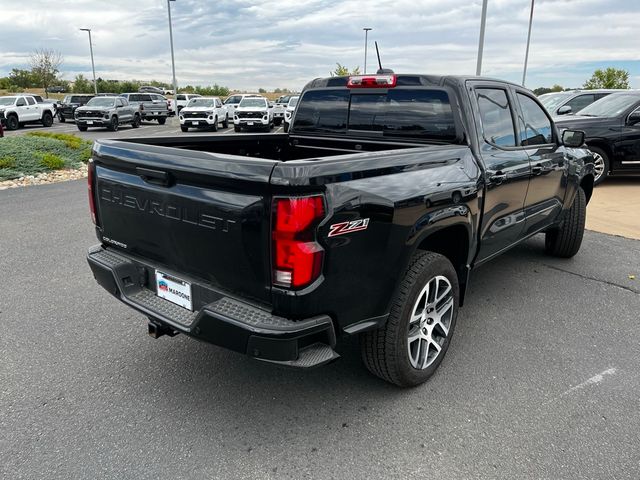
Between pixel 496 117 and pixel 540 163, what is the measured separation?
79 centimetres

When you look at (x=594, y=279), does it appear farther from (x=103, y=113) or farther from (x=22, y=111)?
(x=22, y=111)

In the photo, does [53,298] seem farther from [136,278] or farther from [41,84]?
[41,84]

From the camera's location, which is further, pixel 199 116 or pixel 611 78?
pixel 611 78

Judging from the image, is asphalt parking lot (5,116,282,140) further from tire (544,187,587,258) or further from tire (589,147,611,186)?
tire (544,187,587,258)

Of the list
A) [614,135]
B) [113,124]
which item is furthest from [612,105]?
[113,124]

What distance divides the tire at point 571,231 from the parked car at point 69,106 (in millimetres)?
30982

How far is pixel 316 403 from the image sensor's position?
297 centimetres

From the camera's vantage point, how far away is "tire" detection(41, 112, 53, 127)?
1067 inches

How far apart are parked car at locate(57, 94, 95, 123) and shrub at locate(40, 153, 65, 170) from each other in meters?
21.0

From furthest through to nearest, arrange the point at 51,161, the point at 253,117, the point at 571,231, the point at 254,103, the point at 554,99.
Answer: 1. the point at 254,103
2. the point at 253,117
3. the point at 554,99
4. the point at 51,161
5. the point at 571,231

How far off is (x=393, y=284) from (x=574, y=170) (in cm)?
336

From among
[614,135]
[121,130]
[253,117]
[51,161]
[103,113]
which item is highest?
[614,135]

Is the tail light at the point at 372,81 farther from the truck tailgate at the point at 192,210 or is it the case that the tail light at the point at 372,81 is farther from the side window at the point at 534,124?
the truck tailgate at the point at 192,210

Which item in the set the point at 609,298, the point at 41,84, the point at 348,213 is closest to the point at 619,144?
the point at 609,298
